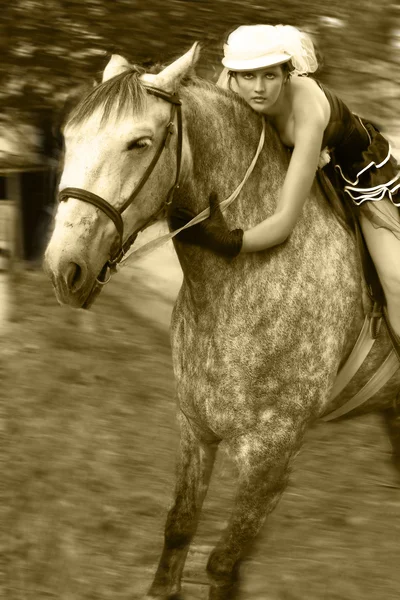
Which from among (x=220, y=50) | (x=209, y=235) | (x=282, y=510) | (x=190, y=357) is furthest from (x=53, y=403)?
(x=209, y=235)

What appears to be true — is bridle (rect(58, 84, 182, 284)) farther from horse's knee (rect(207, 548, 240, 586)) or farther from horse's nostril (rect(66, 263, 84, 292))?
horse's knee (rect(207, 548, 240, 586))

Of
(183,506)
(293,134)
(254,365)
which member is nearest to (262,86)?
(293,134)

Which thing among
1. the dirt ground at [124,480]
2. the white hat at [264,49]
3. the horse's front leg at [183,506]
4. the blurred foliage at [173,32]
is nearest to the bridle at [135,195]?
the white hat at [264,49]

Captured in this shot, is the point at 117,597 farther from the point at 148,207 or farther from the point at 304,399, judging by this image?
the point at 148,207

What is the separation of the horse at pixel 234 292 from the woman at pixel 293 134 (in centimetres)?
9

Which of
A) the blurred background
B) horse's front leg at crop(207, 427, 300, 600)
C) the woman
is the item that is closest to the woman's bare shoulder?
the woman

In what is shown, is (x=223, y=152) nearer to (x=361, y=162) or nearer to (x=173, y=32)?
(x=361, y=162)

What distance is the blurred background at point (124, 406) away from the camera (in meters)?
4.96

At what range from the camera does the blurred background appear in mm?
4957

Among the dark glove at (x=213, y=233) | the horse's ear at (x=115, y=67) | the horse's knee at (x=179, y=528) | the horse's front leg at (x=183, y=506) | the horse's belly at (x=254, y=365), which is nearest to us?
the horse's ear at (x=115, y=67)

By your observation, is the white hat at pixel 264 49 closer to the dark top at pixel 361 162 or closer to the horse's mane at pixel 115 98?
the dark top at pixel 361 162

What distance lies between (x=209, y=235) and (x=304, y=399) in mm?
757

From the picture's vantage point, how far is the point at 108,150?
3.09 meters

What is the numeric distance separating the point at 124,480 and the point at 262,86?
9.78 feet
